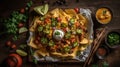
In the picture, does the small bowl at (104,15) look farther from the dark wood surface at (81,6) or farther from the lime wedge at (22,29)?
the lime wedge at (22,29)

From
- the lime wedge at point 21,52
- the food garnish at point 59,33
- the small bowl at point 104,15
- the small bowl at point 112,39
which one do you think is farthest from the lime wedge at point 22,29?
the small bowl at point 112,39

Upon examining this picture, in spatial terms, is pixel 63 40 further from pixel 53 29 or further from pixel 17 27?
pixel 17 27

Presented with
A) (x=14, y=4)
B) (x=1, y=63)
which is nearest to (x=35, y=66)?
(x=1, y=63)

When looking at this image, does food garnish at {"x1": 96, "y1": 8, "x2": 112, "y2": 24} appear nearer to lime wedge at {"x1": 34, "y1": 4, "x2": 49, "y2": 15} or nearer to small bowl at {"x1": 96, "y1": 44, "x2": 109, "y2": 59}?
small bowl at {"x1": 96, "y1": 44, "x2": 109, "y2": 59}

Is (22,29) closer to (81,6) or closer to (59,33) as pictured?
(59,33)

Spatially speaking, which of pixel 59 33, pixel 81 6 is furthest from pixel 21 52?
pixel 81 6

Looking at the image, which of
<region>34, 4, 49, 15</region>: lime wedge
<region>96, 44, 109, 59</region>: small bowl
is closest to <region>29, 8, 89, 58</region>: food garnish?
<region>34, 4, 49, 15</region>: lime wedge

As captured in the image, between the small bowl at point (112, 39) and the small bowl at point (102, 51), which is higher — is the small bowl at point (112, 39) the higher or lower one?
the higher one
